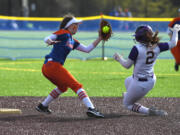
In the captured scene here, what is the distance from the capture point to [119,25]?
71.1ft

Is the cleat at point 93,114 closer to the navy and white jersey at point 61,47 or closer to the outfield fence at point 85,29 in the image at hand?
the navy and white jersey at point 61,47

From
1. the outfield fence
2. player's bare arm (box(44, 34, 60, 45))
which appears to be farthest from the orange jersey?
the outfield fence

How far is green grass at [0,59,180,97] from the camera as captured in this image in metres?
10.6

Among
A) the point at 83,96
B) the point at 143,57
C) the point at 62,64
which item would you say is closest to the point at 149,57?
the point at 143,57

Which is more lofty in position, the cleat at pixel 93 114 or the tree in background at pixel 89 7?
the cleat at pixel 93 114

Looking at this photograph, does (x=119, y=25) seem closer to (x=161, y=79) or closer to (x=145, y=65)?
(x=161, y=79)

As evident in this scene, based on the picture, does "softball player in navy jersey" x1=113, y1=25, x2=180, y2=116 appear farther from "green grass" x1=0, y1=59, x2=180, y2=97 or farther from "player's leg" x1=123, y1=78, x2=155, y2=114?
"green grass" x1=0, y1=59, x2=180, y2=97

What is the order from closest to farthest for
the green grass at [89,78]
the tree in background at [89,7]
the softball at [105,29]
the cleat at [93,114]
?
the cleat at [93,114] < the softball at [105,29] < the green grass at [89,78] < the tree in background at [89,7]

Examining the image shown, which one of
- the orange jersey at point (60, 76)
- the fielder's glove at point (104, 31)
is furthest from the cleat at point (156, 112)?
the fielder's glove at point (104, 31)

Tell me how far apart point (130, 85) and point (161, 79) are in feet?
17.9

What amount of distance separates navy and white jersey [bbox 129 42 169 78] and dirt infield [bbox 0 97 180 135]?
2.41ft

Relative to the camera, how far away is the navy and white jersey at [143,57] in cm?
750

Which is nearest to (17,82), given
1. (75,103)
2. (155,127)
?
(75,103)

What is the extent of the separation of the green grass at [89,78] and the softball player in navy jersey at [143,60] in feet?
8.15
